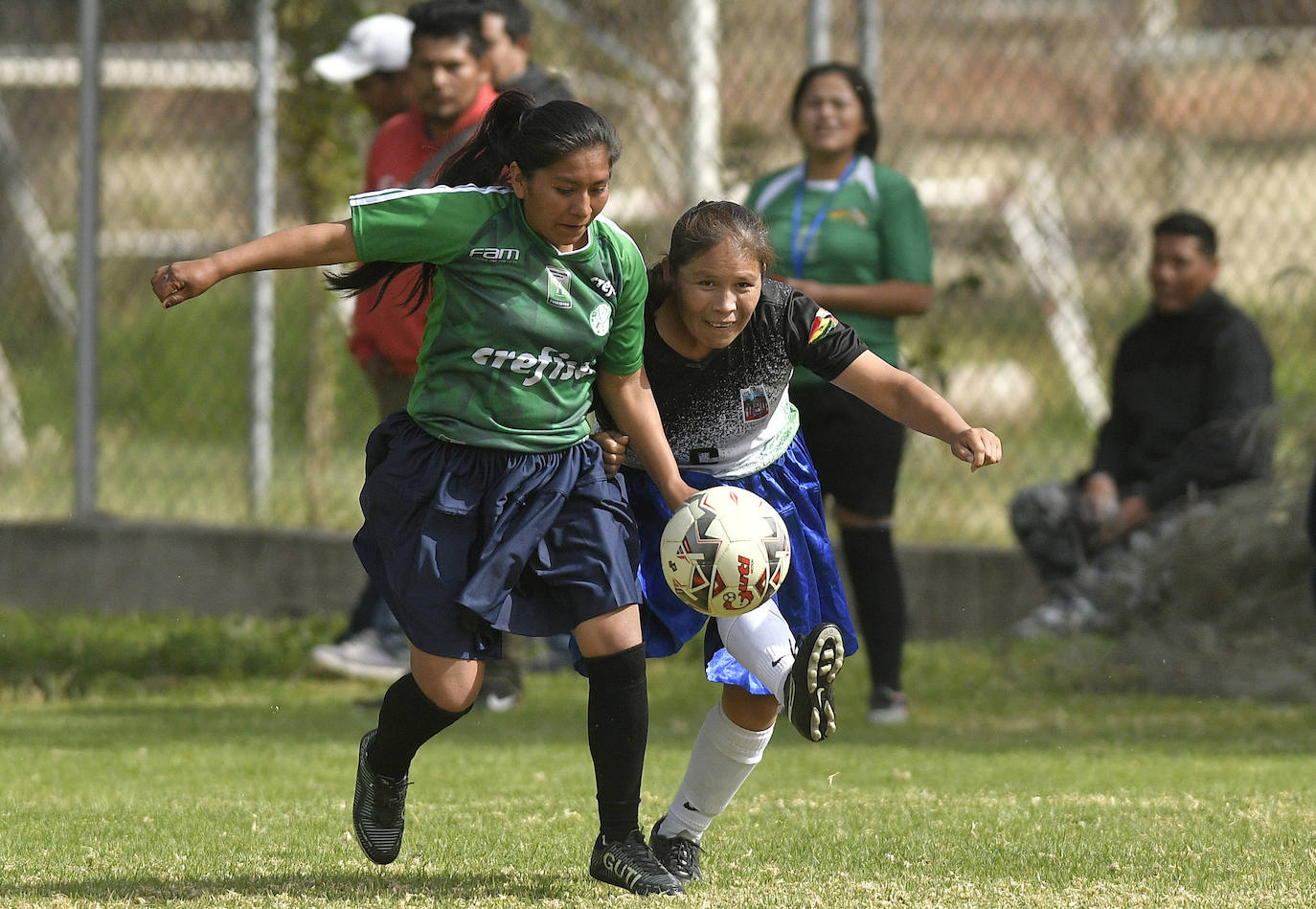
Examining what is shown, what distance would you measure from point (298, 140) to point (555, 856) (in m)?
4.90

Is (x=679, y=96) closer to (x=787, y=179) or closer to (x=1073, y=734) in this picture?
(x=787, y=179)

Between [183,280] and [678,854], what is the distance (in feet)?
5.30

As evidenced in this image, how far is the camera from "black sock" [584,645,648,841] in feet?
12.5

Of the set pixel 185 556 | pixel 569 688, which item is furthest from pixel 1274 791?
pixel 185 556

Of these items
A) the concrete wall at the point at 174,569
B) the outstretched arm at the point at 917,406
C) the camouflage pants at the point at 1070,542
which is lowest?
the concrete wall at the point at 174,569

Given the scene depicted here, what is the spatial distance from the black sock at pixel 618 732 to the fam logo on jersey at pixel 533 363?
1.97 feet

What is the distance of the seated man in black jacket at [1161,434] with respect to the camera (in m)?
7.00

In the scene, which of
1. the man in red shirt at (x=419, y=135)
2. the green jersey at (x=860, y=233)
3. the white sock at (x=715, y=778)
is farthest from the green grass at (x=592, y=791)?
the green jersey at (x=860, y=233)

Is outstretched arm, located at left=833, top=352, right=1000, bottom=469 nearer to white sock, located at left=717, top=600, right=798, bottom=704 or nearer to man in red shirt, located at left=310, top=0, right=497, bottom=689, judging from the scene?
white sock, located at left=717, top=600, right=798, bottom=704

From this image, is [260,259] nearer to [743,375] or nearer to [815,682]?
[743,375]

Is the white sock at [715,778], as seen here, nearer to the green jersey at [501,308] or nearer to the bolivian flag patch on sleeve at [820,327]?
the green jersey at [501,308]

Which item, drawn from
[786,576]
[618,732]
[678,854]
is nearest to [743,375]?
[786,576]

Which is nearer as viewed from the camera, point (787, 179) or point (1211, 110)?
point (787, 179)

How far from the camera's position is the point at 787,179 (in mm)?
6309
